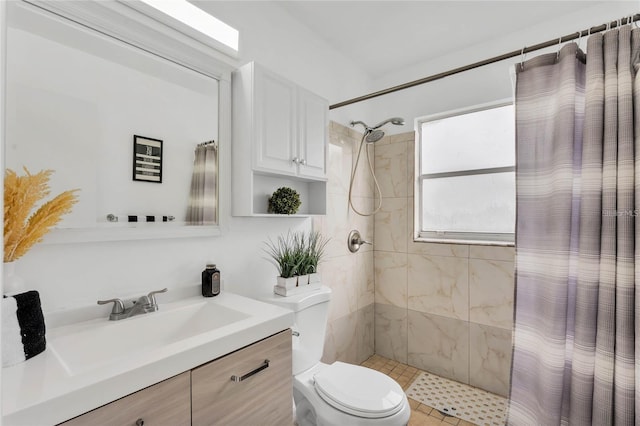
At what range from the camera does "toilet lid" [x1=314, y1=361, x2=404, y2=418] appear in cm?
128

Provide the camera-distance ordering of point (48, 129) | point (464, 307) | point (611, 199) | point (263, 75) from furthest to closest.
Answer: point (464, 307) < point (263, 75) < point (611, 199) < point (48, 129)

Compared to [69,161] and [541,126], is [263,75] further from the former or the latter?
[541,126]

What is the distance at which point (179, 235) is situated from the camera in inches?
52.7

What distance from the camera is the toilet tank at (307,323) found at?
1508 millimetres

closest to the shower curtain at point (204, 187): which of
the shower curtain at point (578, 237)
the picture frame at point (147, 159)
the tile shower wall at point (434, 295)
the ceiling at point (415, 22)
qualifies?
the picture frame at point (147, 159)

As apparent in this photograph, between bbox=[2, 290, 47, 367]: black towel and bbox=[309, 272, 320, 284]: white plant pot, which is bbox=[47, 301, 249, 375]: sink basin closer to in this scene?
bbox=[2, 290, 47, 367]: black towel

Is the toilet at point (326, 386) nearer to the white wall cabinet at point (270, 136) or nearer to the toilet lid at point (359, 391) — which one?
the toilet lid at point (359, 391)

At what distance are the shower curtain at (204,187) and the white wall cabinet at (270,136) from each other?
0.33 ft

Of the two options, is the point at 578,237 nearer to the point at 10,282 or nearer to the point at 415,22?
the point at 415,22

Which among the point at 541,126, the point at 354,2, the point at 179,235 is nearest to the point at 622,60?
the point at 541,126

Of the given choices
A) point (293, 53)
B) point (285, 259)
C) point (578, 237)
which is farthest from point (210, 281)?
point (578, 237)

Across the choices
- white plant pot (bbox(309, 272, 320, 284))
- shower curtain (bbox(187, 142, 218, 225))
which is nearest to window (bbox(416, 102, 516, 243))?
white plant pot (bbox(309, 272, 320, 284))

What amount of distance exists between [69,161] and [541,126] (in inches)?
73.4

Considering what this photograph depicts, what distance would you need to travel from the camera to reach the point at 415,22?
2.04m
